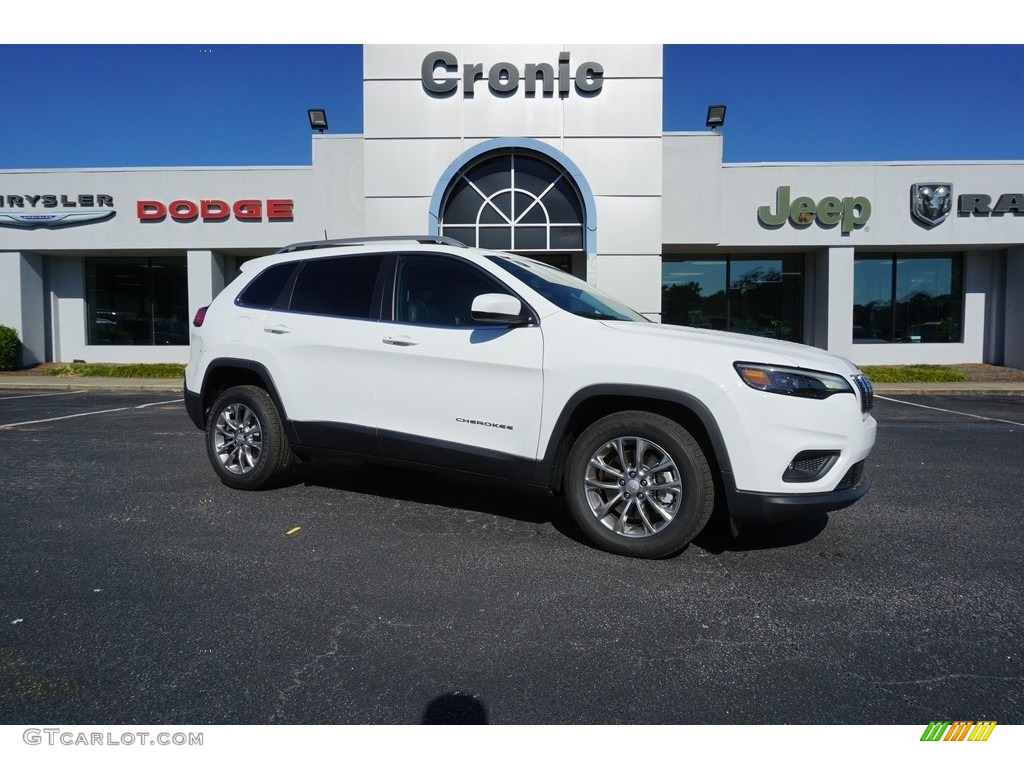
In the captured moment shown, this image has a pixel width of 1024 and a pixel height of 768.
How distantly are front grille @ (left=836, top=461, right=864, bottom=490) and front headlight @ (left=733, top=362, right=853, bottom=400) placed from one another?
0.46 m

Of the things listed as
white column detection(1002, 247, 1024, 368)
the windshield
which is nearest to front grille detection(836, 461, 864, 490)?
the windshield

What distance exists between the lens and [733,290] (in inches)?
752

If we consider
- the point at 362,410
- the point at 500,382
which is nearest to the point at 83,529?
the point at 362,410

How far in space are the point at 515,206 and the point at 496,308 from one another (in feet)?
38.2

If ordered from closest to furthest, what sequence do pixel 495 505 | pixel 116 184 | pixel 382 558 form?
pixel 382 558 → pixel 495 505 → pixel 116 184

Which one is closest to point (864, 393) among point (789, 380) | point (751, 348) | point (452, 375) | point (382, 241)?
point (789, 380)

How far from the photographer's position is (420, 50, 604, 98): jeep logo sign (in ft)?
48.4

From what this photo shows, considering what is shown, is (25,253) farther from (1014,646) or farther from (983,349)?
(983,349)

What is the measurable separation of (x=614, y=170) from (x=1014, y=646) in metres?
13.3

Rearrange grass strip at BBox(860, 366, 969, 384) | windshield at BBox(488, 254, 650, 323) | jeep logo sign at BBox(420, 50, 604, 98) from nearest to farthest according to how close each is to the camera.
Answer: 1. windshield at BBox(488, 254, 650, 323)
2. jeep logo sign at BBox(420, 50, 604, 98)
3. grass strip at BBox(860, 366, 969, 384)

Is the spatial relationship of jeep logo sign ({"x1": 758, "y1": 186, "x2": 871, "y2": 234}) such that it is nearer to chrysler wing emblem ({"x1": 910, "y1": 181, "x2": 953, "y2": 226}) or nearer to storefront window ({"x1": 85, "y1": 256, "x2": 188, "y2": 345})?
chrysler wing emblem ({"x1": 910, "y1": 181, "x2": 953, "y2": 226})

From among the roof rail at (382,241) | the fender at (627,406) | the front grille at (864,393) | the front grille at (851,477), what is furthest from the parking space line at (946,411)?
the roof rail at (382,241)

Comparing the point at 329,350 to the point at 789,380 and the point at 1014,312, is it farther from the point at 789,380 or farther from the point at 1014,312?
the point at 1014,312

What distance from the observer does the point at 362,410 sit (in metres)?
4.74
